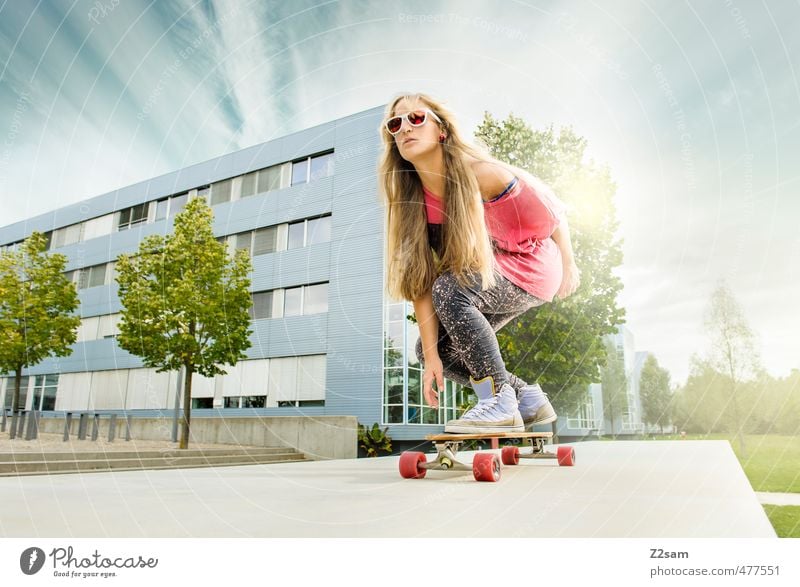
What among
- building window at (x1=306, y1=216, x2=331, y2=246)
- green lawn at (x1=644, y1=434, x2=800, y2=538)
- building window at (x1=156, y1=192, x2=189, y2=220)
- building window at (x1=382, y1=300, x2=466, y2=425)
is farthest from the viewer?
Answer: building window at (x1=156, y1=192, x2=189, y2=220)

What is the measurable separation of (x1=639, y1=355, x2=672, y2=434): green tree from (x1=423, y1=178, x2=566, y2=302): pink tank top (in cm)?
59

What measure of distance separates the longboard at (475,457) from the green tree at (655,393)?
1.33 ft

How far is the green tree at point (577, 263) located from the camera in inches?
106

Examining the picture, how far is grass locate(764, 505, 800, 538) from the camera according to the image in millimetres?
1540

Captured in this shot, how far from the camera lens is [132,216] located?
37.1 ft

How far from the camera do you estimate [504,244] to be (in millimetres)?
1987

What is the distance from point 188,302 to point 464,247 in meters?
7.14

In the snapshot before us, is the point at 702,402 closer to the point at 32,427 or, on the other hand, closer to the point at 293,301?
the point at 293,301

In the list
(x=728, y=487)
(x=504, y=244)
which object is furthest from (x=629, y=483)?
(x=504, y=244)

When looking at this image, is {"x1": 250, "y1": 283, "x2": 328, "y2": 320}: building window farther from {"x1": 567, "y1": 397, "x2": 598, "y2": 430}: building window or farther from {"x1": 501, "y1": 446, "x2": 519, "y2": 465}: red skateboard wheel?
{"x1": 501, "y1": 446, "x2": 519, "y2": 465}: red skateboard wheel

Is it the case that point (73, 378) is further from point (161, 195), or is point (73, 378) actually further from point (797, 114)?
point (797, 114)

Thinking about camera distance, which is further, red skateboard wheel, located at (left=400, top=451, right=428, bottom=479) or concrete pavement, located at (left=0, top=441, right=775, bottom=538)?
red skateboard wheel, located at (left=400, top=451, right=428, bottom=479)

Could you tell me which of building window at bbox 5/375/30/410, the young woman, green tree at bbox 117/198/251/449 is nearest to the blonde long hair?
the young woman

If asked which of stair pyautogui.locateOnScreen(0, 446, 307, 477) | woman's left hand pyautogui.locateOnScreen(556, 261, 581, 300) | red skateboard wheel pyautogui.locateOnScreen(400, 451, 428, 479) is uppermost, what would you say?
woman's left hand pyautogui.locateOnScreen(556, 261, 581, 300)
